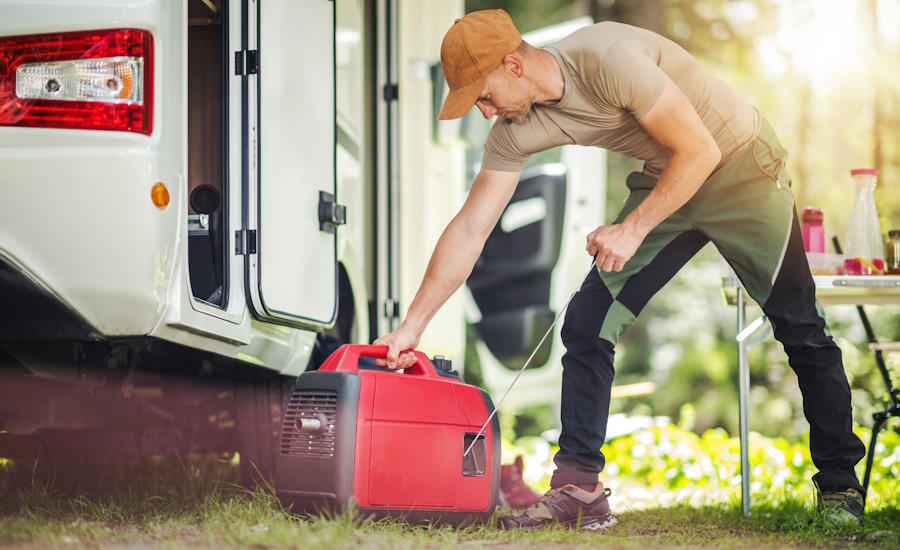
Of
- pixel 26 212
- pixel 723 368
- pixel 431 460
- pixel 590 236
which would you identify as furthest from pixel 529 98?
pixel 723 368

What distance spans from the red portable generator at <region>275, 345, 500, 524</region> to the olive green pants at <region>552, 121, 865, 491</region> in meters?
0.35

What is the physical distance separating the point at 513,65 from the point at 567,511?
1247 millimetres

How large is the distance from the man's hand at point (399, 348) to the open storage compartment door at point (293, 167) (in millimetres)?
473

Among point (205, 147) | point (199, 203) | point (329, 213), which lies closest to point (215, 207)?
point (199, 203)

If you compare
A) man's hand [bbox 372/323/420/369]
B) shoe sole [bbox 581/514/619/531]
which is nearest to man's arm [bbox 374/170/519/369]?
man's hand [bbox 372/323/420/369]

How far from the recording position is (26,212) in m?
2.42

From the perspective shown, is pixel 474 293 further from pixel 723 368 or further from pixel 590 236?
pixel 723 368

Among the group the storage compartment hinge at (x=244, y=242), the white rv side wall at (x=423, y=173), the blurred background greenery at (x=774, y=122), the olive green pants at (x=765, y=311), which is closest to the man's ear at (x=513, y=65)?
the olive green pants at (x=765, y=311)

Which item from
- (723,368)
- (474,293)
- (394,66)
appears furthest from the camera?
(723,368)

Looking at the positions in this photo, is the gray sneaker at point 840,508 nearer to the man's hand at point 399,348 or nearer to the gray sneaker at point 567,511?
the gray sneaker at point 567,511

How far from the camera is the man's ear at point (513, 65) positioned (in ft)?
9.16

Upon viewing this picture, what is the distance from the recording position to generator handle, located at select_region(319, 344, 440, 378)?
2723 mm

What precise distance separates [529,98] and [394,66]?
5.84 feet

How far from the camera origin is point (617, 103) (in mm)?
2785
